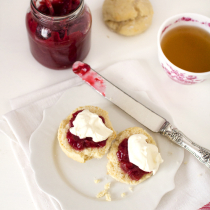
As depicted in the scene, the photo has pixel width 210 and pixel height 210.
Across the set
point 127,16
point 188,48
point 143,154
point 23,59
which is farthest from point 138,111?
point 23,59

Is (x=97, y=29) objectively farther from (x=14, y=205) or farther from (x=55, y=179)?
(x=14, y=205)

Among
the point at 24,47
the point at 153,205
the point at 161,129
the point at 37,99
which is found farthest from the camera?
the point at 24,47

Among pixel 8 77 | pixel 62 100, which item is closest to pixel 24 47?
pixel 8 77

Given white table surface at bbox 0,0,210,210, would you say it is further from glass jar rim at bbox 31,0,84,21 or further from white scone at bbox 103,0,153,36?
glass jar rim at bbox 31,0,84,21

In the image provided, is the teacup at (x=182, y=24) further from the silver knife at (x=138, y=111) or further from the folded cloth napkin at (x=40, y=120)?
the silver knife at (x=138, y=111)

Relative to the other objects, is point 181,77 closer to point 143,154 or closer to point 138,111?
point 138,111

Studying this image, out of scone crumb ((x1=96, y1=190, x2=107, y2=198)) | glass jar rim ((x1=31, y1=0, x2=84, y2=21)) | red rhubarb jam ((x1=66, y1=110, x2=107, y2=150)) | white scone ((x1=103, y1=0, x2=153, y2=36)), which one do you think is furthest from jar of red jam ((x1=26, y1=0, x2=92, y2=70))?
scone crumb ((x1=96, y1=190, x2=107, y2=198))

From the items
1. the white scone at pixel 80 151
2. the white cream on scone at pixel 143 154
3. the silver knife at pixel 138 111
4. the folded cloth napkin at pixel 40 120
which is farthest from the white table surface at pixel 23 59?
the white cream on scone at pixel 143 154
